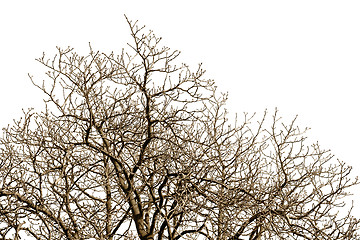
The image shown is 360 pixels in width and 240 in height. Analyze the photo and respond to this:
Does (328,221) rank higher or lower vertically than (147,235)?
higher

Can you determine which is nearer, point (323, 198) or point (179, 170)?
point (179, 170)

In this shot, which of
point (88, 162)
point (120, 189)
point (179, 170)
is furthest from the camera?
point (88, 162)

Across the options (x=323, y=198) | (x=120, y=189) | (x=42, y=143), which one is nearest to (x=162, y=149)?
(x=120, y=189)

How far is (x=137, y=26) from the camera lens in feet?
31.8

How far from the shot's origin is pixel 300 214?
10.0 metres

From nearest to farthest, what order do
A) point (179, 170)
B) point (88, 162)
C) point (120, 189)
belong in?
point (179, 170) < point (120, 189) < point (88, 162)

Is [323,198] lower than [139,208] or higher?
higher

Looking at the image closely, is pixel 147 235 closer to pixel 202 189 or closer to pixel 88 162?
pixel 202 189

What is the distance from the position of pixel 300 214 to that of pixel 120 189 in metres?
3.27

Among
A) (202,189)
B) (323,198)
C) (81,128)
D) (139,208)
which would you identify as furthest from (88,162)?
(323,198)

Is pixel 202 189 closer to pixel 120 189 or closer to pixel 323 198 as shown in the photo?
pixel 120 189

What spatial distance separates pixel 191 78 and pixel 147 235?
2.84 m

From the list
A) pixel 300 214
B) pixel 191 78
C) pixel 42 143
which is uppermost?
pixel 191 78

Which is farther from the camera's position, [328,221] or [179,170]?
[328,221]
